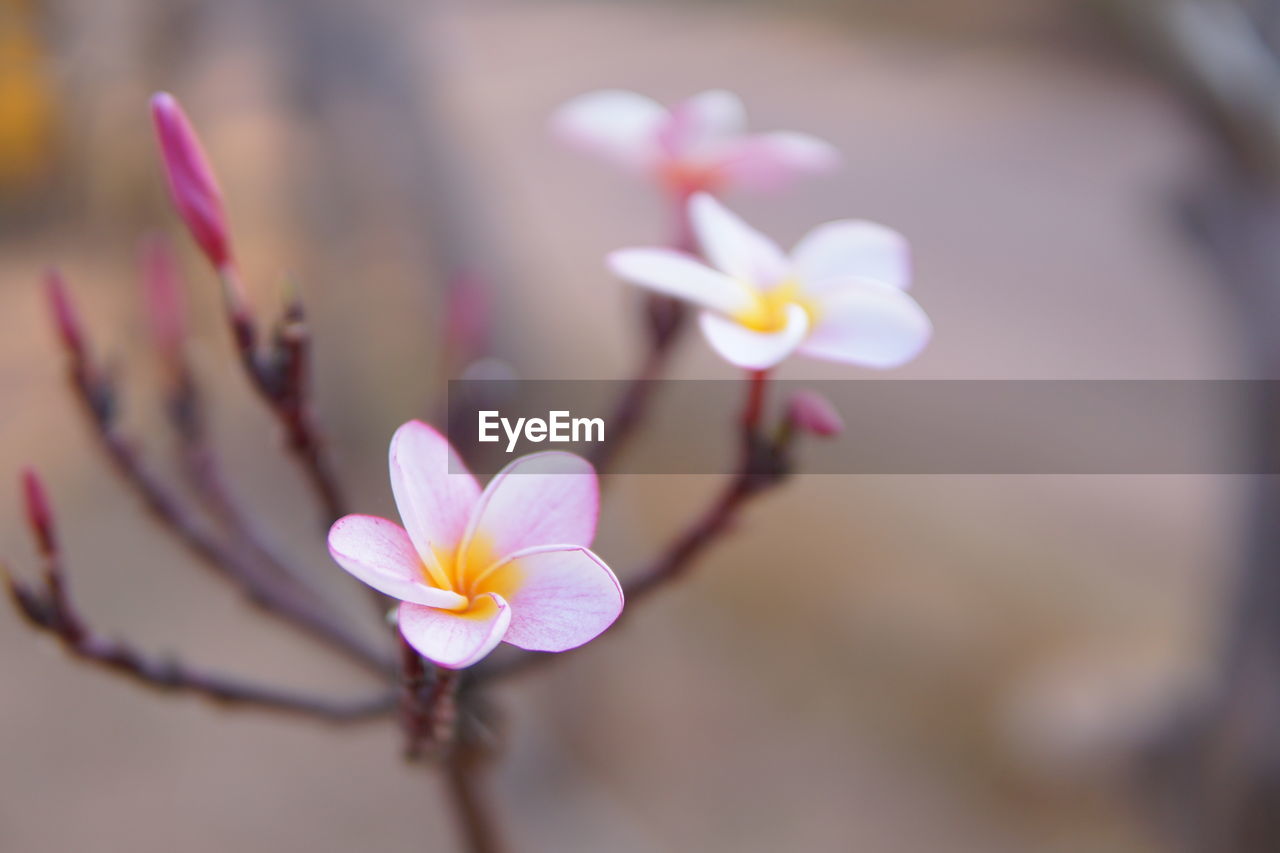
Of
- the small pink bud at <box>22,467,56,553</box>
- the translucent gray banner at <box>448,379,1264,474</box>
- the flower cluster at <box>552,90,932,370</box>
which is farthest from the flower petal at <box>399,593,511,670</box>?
the translucent gray banner at <box>448,379,1264,474</box>

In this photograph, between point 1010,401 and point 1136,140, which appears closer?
point 1010,401

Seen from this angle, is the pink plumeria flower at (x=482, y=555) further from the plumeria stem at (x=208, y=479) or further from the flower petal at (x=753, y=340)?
the plumeria stem at (x=208, y=479)

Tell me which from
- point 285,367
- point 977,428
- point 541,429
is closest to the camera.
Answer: point 285,367

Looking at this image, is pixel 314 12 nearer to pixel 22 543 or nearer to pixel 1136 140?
pixel 22 543

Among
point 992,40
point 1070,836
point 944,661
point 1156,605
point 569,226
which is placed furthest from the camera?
point 569,226

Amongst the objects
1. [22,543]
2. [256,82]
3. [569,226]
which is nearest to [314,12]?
[256,82]

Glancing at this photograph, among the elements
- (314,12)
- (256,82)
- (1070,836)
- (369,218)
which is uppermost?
(314,12)

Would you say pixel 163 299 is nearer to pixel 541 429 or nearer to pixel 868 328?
pixel 541 429

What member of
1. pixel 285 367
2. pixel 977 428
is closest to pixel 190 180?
pixel 285 367
